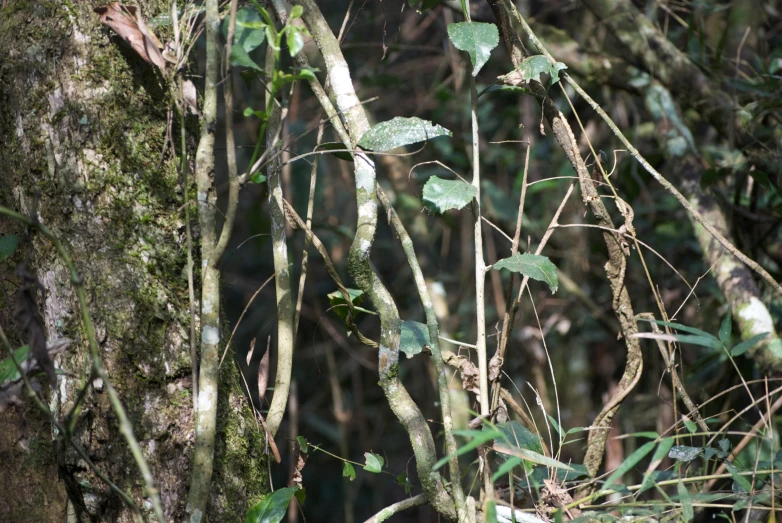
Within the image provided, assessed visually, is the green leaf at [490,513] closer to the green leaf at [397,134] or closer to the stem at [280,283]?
the stem at [280,283]

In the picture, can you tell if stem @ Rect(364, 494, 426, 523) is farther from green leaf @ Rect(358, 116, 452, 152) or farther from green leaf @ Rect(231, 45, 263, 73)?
green leaf @ Rect(231, 45, 263, 73)

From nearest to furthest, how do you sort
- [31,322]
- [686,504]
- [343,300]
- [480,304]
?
[31,322]
[686,504]
[480,304]
[343,300]

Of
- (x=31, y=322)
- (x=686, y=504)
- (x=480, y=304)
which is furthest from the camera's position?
(x=480, y=304)

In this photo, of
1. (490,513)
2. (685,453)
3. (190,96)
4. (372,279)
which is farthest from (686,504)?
(190,96)

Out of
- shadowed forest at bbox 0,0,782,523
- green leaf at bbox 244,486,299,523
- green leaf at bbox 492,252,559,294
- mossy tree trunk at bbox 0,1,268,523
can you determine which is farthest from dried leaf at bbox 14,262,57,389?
green leaf at bbox 492,252,559,294

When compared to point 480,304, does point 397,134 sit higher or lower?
higher

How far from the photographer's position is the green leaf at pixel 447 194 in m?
0.92

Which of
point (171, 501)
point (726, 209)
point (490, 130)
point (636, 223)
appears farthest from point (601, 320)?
point (171, 501)

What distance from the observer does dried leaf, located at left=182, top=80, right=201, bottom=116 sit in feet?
3.04

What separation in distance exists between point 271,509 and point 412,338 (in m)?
0.31

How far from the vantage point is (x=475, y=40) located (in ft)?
3.10

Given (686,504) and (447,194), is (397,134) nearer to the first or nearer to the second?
(447,194)

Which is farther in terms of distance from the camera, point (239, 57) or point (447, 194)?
point (447, 194)

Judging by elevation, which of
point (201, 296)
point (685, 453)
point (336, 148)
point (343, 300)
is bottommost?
point (685, 453)
